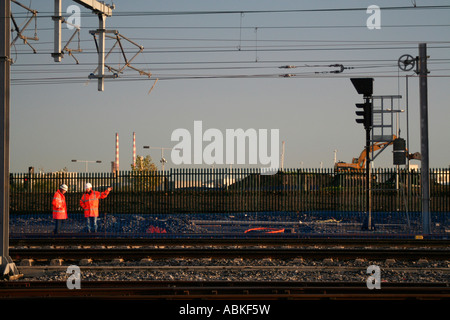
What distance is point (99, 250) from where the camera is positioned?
48.1ft

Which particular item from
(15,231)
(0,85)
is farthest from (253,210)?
(0,85)

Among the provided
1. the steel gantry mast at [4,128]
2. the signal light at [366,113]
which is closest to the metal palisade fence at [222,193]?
the signal light at [366,113]

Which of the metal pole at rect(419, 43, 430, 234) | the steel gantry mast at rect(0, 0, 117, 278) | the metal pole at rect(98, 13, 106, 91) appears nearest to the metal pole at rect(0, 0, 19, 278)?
the steel gantry mast at rect(0, 0, 117, 278)

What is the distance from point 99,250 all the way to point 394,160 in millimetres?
12199

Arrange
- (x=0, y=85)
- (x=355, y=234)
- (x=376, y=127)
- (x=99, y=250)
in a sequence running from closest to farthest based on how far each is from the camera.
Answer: (x=0, y=85) < (x=99, y=250) < (x=355, y=234) < (x=376, y=127)

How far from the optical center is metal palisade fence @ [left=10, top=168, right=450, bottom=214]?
86.7 ft

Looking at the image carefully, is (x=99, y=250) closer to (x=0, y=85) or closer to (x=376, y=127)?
(x=0, y=85)

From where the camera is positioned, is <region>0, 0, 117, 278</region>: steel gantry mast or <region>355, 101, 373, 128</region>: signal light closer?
<region>0, 0, 117, 278</region>: steel gantry mast

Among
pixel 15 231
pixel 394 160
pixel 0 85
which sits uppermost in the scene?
pixel 0 85

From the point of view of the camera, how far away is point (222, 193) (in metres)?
27.5

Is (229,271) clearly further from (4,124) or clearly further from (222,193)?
(222,193)

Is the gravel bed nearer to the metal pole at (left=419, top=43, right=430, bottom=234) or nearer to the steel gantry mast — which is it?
the steel gantry mast
